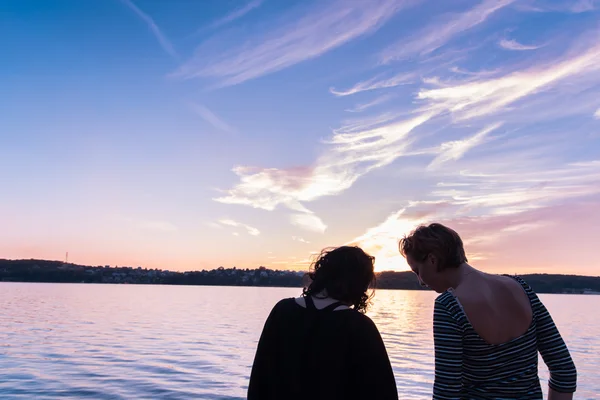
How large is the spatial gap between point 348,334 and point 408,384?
1735 cm

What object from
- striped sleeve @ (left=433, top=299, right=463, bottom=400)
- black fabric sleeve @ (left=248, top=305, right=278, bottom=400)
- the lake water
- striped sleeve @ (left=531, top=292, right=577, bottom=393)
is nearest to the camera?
striped sleeve @ (left=433, top=299, right=463, bottom=400)

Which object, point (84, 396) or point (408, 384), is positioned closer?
point (84, 396)

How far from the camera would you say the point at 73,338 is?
30.7m

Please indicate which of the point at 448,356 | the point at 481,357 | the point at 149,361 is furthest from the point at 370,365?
the point at 149,361

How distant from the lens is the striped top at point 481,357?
2.82m

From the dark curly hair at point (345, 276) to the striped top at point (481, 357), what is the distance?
1.57 feet

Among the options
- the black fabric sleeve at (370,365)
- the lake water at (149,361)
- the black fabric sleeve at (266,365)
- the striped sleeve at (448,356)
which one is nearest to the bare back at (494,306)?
the striped sleeve at (448,356)

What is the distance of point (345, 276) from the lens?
3.16 meters

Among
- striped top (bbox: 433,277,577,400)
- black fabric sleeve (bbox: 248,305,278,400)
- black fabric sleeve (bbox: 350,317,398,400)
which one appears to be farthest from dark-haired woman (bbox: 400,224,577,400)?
black fabric sleeve (bbox: 248,305,278,400)

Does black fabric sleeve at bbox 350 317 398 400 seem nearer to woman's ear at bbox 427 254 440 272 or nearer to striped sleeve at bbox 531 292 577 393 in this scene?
woman's ear at bbox 427 254 440 272

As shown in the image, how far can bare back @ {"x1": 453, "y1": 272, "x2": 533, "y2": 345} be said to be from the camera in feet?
9.27

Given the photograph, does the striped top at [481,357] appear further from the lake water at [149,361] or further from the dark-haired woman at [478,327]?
the lake water at [149,361]

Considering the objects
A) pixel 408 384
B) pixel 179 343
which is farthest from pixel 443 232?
pixel 179 343

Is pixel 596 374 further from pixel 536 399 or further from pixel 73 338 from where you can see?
pixel 73 338
